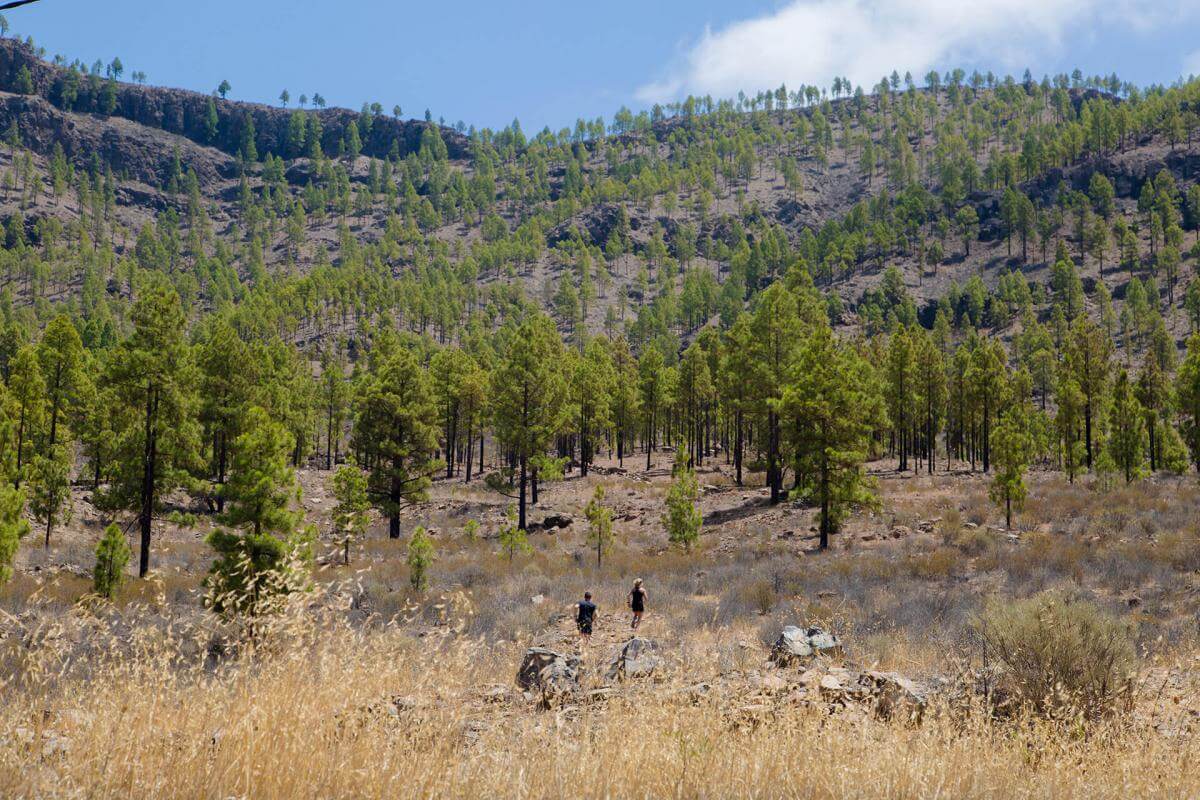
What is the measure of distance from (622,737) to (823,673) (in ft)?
14.3

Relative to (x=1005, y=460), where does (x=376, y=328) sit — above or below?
above

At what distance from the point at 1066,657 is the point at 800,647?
3.14 metres

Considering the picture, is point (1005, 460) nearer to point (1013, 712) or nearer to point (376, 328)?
point (1013, 712)

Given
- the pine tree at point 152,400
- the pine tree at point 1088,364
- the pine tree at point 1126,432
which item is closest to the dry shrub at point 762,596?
the pine tree at point 152,400

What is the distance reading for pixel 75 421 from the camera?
44906 mm

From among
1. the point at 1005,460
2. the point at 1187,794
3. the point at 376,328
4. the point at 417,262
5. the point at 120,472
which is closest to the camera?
the point at 1187,794

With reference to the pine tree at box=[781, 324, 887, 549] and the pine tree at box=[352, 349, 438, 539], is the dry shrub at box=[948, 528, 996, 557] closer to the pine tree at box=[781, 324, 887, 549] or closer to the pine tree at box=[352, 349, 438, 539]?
the pine tree at box=[781, 324, 887, 549]

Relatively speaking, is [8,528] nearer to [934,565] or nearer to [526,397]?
[526,397]

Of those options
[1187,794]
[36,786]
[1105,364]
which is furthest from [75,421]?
[1105,364]

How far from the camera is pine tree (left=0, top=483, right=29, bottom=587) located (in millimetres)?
15531

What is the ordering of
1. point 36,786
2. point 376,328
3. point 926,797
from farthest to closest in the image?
1. point 376,328
2. point 926,797
3. point 36,786

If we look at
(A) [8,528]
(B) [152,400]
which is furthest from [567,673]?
(B) [152,400]

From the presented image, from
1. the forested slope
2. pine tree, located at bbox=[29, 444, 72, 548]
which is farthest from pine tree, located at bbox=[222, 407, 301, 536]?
pine tree, located at bbox=[29, 444, 72, 548]

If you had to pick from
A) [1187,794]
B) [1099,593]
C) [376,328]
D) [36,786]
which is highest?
[376,328]
